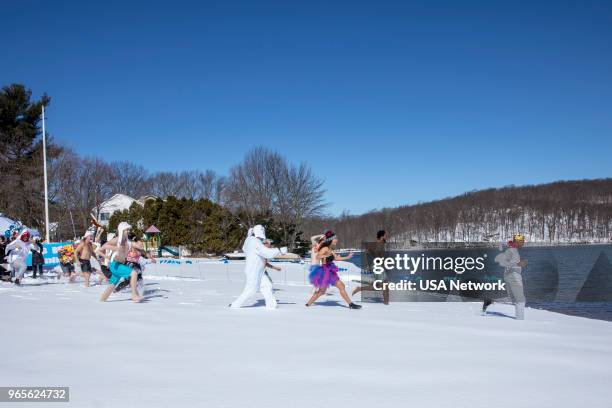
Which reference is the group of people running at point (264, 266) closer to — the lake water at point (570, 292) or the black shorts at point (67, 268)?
the lake water at point (570, 292)

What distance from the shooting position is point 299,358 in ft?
20.4

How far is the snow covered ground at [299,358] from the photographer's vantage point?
4.77 meters

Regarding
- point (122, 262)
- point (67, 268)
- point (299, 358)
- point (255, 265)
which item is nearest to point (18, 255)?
point (67, 268)

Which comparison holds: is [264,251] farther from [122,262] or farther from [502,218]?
[502,218]

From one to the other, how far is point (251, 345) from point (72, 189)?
52316 millimetres

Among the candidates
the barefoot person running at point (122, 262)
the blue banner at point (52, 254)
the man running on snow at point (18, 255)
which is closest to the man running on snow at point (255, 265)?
the barefoot person running at point (122, 262)

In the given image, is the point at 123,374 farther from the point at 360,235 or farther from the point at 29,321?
the point at 360,235

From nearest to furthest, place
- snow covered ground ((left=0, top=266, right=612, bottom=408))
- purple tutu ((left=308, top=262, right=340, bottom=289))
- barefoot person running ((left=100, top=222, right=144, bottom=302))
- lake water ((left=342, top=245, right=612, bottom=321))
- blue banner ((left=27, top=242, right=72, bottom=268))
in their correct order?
snow covered ground ((left=0, top=266, right=612, bottom=408)) → purple tutu ((left=308, top=262, right=340, bottom=289)) → barefoot person running ((left=100, top=222, right=144, bottom=302)) → lake water ((left=342, top=245, right=612, bottom=321)) → blue banner ((left=27, top=242, right=72, bottom=268))

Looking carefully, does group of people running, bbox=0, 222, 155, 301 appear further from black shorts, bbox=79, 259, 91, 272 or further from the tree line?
the tree line

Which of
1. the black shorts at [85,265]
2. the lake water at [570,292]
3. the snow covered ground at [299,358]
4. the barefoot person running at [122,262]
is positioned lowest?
the lake water at [570,292]

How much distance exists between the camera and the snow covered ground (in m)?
4.77

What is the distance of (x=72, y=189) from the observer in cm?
5375

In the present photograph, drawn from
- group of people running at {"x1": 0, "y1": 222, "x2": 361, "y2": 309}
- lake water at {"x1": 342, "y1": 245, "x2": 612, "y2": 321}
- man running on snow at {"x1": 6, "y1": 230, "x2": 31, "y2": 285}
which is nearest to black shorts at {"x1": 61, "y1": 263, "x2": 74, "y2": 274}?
man running on snow at {"x1": 6, "y1": 230, "x2": 31, "y2": 285}

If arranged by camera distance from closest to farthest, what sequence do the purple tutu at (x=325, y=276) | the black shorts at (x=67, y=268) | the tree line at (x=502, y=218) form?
the purple tutu at (x=325, y=276)
the black shorts at (x=67, y=268)
the tree line at (x=502, y=218)
